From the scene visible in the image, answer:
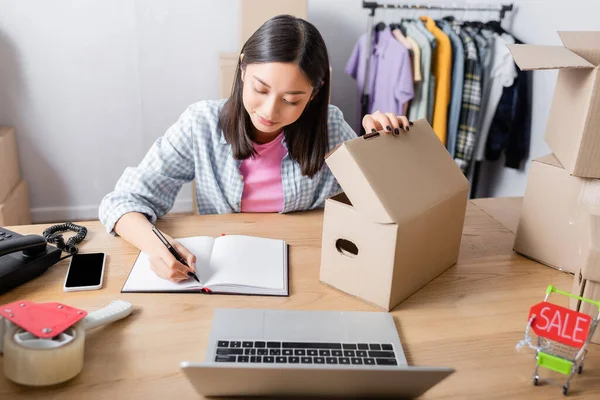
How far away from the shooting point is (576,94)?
108cm

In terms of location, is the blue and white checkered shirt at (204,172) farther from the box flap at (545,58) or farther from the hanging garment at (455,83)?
the hanging garment at (455,83)

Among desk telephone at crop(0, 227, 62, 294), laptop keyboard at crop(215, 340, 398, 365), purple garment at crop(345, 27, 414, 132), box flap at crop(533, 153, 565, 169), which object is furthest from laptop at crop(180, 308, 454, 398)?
purple garment at crop(345, 27, 414, 132)

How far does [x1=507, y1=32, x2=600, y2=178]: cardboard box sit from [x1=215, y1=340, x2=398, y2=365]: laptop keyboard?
554 millimetres

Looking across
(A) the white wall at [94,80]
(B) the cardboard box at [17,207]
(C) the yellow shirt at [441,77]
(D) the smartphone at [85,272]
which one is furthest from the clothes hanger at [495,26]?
(B) the cardboard box at [17,207]

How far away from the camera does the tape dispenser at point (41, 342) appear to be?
0.72 meters

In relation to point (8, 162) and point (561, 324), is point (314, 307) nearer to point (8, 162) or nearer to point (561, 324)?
point (561, 324)

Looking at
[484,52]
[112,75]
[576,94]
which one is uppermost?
[576,94]

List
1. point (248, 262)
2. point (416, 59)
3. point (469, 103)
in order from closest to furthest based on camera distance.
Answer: point (248, 262)
point (416, 59)
point (469, 103)

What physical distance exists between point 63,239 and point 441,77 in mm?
1948

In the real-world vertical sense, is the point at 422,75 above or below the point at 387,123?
below

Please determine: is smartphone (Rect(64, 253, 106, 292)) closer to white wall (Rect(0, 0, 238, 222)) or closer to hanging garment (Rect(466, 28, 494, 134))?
white wall (Rect(0, 0, 238, 222))

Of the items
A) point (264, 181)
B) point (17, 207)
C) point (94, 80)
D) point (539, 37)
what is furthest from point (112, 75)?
point (539, 37)

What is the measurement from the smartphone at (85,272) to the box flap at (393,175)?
480 millimetres

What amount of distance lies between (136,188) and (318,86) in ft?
1.60
